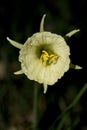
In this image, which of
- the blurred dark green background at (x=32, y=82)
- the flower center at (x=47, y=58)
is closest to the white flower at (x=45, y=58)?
the flower center at (x=47, y=58)

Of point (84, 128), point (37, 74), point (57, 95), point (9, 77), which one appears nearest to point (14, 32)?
point (9, 77)

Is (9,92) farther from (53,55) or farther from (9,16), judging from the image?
(53,55)

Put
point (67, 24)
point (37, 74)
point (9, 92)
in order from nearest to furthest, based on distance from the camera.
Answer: point (37, 74) < point (9, 92) < point (67, 24)

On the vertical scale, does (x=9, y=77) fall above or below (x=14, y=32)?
below

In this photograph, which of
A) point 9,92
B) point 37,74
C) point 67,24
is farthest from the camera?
point 67,24

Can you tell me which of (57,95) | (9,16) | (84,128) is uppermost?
(9,16)

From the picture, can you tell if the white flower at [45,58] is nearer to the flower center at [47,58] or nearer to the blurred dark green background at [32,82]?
the flower center at [47,58]

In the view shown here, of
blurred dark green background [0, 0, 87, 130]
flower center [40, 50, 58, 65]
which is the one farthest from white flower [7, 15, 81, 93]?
blurred dark green background [0, 0, 87, 130]

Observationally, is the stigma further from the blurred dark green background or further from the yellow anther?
the blurred dark green background
